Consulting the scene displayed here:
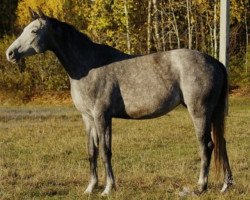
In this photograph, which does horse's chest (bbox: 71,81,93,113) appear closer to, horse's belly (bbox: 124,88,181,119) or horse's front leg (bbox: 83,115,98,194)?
horse's front leg (bbox: 83,115,98,194)

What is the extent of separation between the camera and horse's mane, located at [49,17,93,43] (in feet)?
25.1

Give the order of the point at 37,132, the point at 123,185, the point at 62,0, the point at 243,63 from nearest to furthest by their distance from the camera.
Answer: the point at 123,185 < the point at 37,132 < the point at 243,63 < the point at 62,0

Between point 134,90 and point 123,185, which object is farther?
point 123,185

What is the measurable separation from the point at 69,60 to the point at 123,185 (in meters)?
2.03

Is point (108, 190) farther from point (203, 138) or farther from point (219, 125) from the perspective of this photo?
point (219, 125)

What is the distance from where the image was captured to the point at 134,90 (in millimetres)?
7598

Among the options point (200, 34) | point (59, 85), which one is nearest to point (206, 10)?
point (200, 34)

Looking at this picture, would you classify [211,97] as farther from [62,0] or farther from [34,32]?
[62,0]

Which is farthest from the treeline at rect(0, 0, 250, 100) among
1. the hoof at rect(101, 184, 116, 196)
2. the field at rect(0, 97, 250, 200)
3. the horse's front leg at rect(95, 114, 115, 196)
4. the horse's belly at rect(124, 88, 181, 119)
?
the hoof at rect(101, 184, 116, 196)

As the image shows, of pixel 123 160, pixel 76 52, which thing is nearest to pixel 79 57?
pixel 76 52

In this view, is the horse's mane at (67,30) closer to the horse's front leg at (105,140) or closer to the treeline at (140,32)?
the horse's front leg at (105,140)

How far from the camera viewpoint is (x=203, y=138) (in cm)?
756

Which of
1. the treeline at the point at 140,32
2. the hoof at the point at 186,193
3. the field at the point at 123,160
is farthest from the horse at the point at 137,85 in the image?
the treeline at the point at 140,32

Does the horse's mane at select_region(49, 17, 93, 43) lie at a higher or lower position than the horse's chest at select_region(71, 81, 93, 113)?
higher
